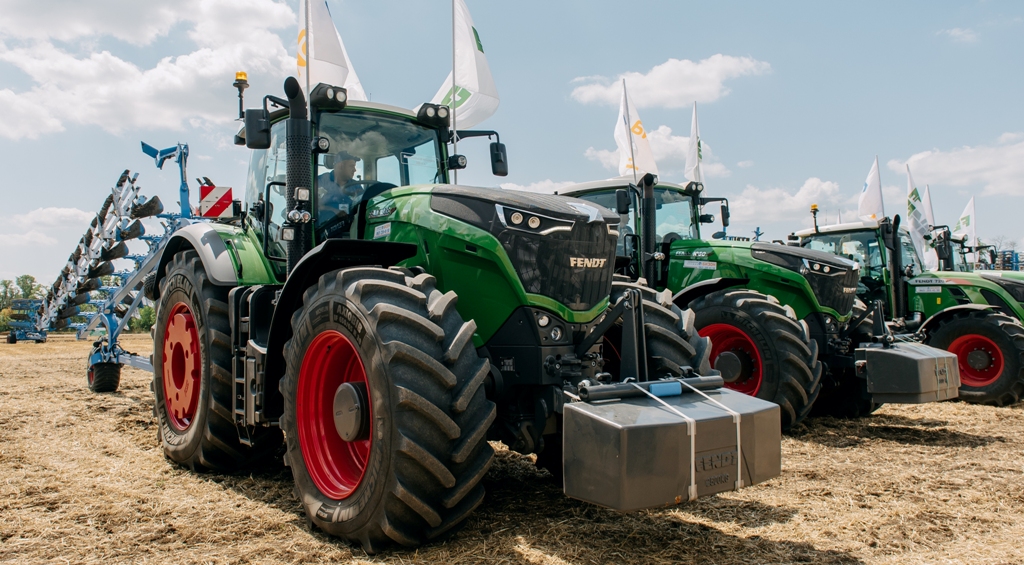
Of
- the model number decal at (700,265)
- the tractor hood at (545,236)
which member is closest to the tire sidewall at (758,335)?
the model number decal at (700,265)

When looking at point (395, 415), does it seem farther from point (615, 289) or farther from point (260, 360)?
point (615, 289)

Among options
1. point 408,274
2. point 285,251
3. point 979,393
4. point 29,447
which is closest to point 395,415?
point 408,274

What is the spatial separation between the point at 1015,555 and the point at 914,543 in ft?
1.39

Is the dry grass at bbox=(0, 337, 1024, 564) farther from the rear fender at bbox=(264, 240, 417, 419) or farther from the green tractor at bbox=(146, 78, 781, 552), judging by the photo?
the rear fender at bbox=(264, 240, 417, 419)

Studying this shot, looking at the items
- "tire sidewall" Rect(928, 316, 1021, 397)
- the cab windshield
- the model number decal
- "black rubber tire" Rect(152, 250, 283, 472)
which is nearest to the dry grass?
"black rubber tire" Rect(152, 250, 283, 472)

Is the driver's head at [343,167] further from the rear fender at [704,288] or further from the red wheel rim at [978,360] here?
the red wheel rim at [978,360]

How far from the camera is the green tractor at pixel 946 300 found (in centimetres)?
952

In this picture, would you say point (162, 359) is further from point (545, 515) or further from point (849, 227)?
point (849, 227)

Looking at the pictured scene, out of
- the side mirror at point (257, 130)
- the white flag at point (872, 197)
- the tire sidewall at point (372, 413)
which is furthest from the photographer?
the white flag at point (872, 197)

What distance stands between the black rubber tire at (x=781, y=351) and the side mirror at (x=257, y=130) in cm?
461

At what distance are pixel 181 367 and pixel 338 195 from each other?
2068 millimetres

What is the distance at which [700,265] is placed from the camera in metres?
8.34

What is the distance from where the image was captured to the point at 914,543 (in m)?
3.70

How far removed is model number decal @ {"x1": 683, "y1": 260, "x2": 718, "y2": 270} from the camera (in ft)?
27.1
